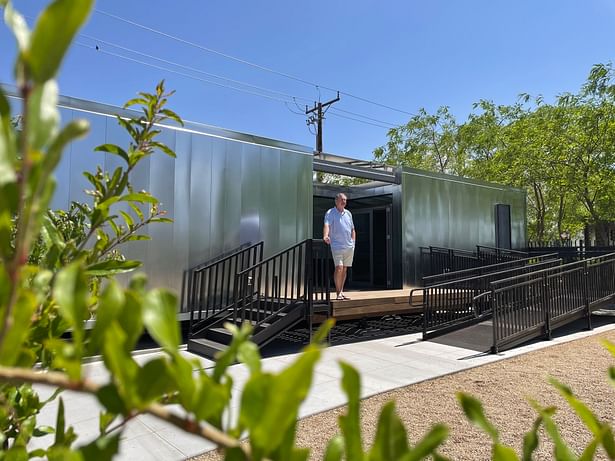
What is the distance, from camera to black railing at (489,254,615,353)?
6.42 meters

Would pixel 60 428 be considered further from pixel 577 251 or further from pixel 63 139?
pixel 577 251

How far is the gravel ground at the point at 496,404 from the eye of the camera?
3.25 meters

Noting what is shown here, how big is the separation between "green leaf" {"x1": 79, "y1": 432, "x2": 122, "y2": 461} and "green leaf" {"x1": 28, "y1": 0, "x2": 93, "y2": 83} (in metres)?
0.35

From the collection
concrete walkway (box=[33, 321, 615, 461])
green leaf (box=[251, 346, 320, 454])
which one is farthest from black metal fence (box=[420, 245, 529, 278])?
green leaf (box=[251, 346, 320, 454])

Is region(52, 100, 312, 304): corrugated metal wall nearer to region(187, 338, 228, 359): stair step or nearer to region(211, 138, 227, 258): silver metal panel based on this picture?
region(211, 138, 227, 258): silver metal panel

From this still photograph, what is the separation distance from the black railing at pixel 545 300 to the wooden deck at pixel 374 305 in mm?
1419

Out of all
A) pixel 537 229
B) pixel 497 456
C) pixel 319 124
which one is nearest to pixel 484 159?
pixel 537 229

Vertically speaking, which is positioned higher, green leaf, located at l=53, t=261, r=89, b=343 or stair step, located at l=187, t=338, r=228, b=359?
green leaf, located at l=53, t=261, r=89, b=343

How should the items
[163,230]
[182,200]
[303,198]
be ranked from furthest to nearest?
[303,198] < [182,200] < [163,230]

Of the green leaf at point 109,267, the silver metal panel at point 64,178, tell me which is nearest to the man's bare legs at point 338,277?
the silver metal panel at point 64,178

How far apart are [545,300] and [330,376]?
425 centimetres

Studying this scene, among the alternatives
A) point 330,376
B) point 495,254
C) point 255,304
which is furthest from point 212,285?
point 495,254

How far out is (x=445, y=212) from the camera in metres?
10.5

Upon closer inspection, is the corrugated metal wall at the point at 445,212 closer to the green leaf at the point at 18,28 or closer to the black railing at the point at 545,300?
the black railing at the point at 545,300
